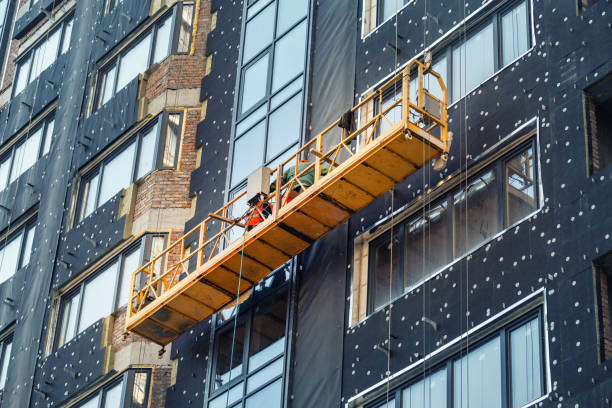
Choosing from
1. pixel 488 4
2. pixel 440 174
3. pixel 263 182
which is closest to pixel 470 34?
pixel 488 4

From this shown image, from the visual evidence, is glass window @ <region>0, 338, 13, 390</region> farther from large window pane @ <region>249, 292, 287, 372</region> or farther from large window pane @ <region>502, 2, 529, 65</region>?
large window pane @ <region>502, 2, 529, 65</region>

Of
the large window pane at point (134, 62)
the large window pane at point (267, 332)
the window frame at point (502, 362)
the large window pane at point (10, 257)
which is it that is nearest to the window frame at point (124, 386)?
the large window pane at point (267, 332)

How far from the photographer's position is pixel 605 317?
2327cm

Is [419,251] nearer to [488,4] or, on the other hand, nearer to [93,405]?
[488,4]

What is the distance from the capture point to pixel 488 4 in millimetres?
29312

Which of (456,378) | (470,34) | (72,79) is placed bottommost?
(456,378)

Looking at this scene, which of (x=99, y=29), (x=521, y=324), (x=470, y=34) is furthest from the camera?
(x=99, y=29)

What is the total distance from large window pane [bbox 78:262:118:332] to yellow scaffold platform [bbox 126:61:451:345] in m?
2.98

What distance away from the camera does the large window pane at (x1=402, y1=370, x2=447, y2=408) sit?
2609cm

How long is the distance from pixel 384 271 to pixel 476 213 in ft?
10.1

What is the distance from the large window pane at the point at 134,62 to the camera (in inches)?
1671

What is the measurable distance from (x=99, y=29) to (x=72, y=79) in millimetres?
1972

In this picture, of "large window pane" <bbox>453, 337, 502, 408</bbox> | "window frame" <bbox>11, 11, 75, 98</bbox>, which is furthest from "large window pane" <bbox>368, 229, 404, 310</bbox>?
"window frame" <bbox>11, 11, 75, 98</bbox>

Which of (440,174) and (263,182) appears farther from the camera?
(263,182)
